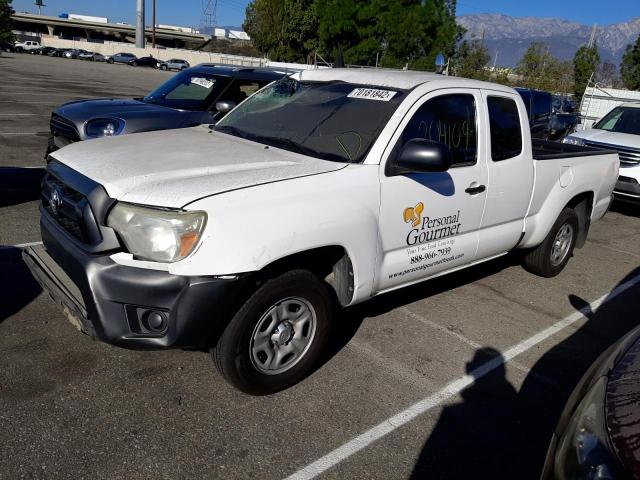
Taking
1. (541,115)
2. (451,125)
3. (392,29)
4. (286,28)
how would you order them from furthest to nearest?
(286,28) < (392,29) < (541,115) < (451,125)

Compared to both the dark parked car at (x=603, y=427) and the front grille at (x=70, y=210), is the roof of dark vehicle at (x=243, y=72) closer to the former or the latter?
the front grille at (x=70, y=210)

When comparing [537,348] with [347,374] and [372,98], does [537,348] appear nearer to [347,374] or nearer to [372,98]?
[347,374]

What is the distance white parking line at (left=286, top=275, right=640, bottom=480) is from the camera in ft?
9.34

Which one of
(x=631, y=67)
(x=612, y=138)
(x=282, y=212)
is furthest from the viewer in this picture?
(x=631, y=67)

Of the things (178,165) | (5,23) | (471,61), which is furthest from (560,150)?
(5,23)

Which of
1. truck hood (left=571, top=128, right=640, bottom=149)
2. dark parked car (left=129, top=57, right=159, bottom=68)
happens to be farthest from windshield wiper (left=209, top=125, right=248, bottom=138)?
dark parked car (left=129, top=57, right=159, bottom=68)

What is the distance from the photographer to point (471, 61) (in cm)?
3888

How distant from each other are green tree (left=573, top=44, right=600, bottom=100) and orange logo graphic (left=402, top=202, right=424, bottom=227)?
32.1 metres

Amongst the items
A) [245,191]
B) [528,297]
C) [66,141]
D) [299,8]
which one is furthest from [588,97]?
[299,8]

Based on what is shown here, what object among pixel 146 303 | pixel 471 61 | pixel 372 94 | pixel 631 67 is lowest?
pixel 146 303

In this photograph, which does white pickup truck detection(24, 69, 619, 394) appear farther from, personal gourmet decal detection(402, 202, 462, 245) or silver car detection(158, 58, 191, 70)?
silver car detection(158, 58, 191, 70)

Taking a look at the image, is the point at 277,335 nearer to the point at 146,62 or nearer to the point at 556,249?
the point at 556,249

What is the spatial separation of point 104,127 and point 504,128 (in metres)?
4.60

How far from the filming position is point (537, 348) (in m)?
4.36
